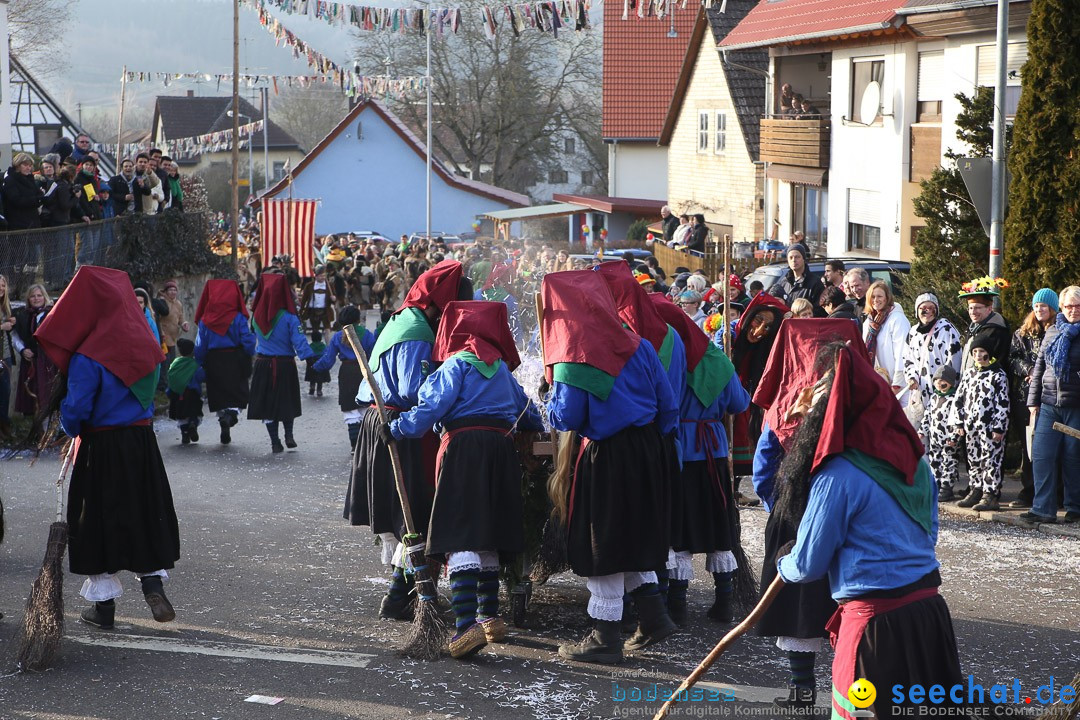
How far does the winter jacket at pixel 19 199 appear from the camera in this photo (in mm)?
16938

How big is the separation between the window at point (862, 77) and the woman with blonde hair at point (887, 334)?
13210 millimetres

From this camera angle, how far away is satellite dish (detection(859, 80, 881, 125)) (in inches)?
894

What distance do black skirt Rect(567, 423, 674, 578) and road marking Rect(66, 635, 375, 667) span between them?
4.29 ft

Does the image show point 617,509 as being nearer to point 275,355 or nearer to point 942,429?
point 942,429

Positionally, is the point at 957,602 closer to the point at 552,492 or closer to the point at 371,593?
the point at 552,492

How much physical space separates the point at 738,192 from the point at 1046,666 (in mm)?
27833

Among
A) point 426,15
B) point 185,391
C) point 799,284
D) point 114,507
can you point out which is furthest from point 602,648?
point 426,15

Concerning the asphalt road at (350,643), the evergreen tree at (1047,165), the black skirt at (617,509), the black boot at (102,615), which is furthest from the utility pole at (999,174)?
the black boot at (102,615)

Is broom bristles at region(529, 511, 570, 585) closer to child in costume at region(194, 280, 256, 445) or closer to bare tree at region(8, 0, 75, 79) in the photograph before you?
child in costume at region(194, 280, 256, 445)

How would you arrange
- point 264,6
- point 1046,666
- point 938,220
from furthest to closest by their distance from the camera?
point 264,6
point 938,220
point 1046,666

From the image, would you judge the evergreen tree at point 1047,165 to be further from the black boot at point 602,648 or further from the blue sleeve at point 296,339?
the blue sleeve at point 296,339

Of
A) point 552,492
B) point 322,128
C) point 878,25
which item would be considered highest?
point 322,128

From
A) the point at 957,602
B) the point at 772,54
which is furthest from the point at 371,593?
the point at 772,54

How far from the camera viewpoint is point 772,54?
27.3 metres
